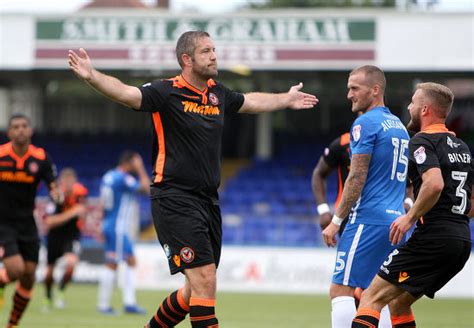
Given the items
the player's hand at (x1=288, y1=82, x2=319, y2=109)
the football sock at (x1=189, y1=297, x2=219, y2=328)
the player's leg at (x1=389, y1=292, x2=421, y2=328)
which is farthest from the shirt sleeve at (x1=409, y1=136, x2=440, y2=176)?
the football sock at (x1=189, y1=297, x2=219, y2=328)

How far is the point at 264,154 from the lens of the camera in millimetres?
31547

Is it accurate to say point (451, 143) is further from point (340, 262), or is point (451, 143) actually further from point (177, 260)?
point (177, 260)

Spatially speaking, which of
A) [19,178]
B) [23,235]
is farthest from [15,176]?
[23,235]

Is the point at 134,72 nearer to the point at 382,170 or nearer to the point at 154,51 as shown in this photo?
the point at 154,51

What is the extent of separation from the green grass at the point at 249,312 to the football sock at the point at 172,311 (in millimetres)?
4446

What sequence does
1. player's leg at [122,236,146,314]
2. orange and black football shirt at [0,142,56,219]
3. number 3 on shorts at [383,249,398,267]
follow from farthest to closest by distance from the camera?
player's leg at [122,236,146,314] → orange and black football shirt at [0,142,56,219] → number 3 on shorts at [383,249,398,267]

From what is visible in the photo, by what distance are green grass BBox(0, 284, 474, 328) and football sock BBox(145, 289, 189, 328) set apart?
445 cm

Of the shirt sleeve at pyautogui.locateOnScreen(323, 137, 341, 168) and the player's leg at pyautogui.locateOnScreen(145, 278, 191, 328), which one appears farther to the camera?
the shirt sleeve at pyautogui.locateOnScreen(323, 137, 341, 168)

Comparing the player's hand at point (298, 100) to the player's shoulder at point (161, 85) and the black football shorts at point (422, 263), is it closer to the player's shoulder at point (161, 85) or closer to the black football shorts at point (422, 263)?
the player's shoulder at point (161, 85)

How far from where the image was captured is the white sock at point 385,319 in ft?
27.2

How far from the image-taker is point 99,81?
755 cm

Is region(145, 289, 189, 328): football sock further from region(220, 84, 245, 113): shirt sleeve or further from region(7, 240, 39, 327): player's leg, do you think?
region(7, 240, 39, 327): player's leg

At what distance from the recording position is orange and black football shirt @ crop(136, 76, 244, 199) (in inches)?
318

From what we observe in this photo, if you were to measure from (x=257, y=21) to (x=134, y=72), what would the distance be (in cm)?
523
